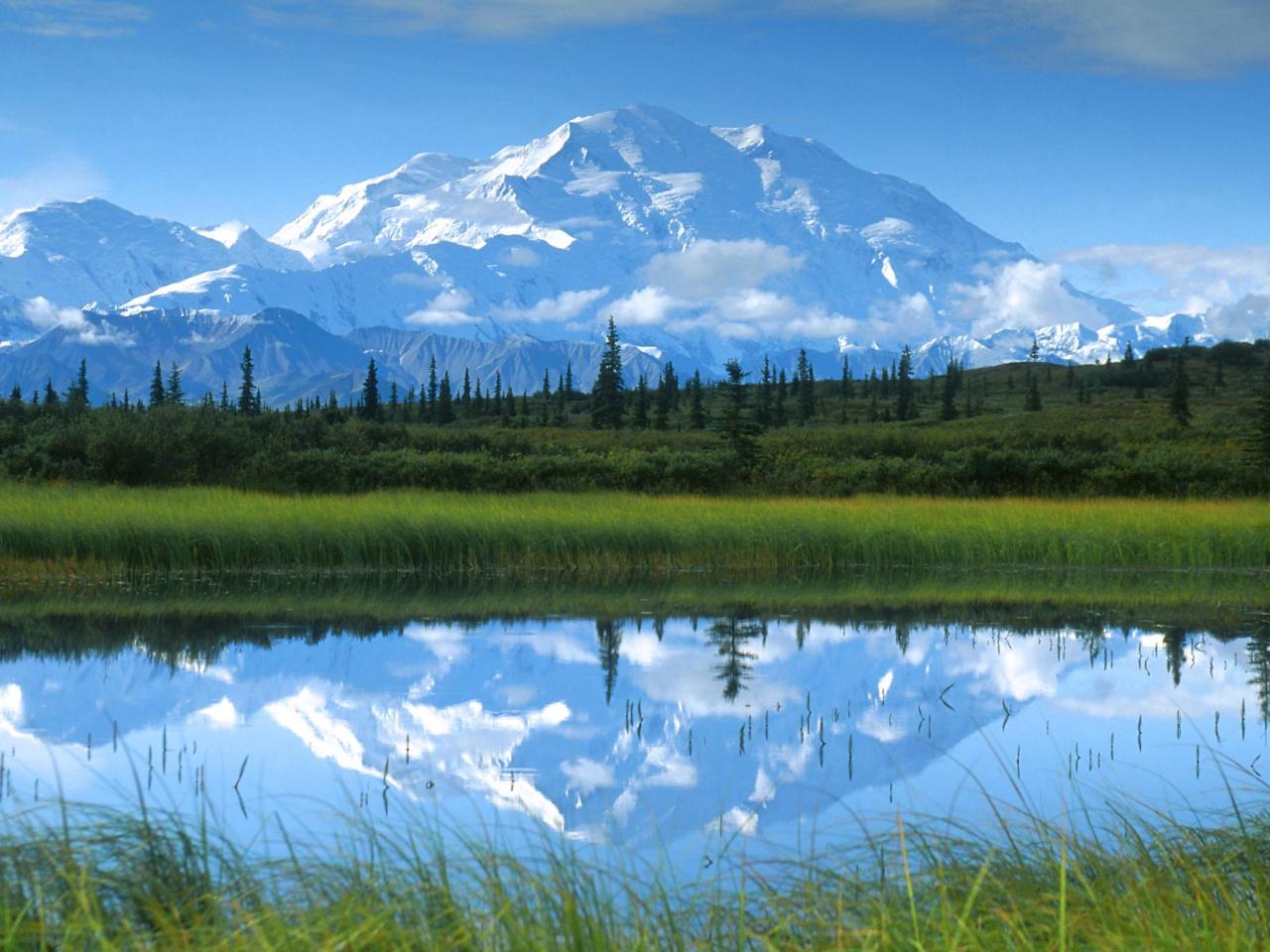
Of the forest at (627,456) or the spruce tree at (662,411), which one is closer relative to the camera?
the forest at (627,456)

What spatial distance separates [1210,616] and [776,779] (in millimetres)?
12956

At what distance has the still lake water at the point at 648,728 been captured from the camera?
30.8 ft

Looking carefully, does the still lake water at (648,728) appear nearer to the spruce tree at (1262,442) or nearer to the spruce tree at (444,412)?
the spruce tree at (1262,442)

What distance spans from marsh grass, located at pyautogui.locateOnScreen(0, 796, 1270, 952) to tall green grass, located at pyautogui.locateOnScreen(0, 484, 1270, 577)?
18322mm

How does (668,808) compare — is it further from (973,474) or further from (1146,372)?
(1146,372)

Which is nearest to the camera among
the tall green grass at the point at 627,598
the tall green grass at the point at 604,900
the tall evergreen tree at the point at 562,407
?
the tall green grass at the point at 604,900

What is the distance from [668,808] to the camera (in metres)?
9.67

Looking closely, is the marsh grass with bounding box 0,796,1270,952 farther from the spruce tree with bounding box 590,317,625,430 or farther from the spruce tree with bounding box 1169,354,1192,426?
the spruce tree with bounding box 590,317,625,430

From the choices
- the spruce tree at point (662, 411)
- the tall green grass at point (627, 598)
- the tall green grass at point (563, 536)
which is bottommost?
the tall green grass at point (627, 598)

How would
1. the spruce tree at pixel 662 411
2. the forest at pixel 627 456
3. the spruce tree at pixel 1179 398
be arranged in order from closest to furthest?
the forest at pixel 627 456
the spruce tree at pixel 1179 398
the spruce tree at pixel 662 411

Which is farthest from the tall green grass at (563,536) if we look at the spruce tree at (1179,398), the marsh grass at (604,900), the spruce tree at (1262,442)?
the spruce tree at (1179,398)

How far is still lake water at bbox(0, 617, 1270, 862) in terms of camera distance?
940cm

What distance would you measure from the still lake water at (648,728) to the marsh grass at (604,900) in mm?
445

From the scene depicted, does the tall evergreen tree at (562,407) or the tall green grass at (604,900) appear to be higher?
the tall evergreen tree at (562,407)
